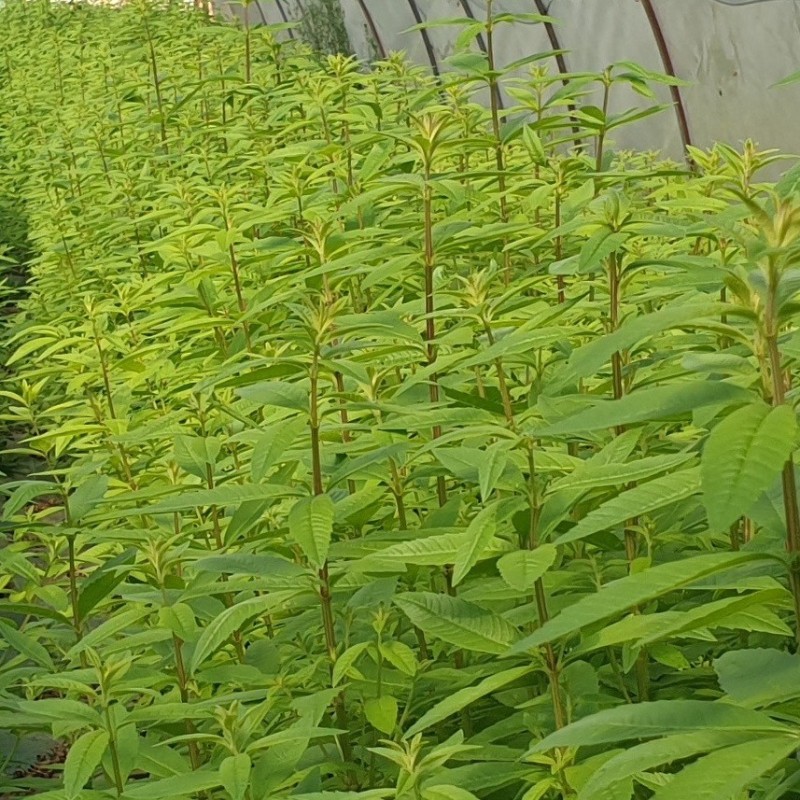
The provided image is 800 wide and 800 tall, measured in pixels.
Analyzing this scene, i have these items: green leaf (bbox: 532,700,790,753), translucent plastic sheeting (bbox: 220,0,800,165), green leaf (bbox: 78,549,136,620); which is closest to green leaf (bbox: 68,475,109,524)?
green leaf (bbox: 78,549,136,620)

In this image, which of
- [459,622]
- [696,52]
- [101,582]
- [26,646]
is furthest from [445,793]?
[696,52]

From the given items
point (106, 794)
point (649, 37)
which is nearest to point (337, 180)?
point (106, 794)

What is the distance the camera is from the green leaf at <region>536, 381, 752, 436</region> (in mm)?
1178

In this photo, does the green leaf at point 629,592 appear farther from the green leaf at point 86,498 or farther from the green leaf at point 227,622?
the green leaf at point 86,498

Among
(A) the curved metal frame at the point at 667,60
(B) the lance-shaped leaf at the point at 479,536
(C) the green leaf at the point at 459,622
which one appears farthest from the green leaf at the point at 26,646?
(A) the curved metal frame at the point at 667,60

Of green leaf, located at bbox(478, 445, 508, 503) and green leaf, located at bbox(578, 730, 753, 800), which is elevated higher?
green leaf, located at bbox(478, 445, 508, 503)

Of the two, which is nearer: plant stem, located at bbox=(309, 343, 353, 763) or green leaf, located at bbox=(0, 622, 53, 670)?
plant stem, located at bbox=(309, 343, 353, 763)

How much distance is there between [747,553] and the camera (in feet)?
3.85

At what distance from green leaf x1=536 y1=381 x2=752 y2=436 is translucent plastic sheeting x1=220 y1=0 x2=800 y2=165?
15.5 feet

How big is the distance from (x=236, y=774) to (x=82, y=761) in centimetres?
30

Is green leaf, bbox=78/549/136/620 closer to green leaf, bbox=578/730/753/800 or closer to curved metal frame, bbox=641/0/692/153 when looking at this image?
green leaf, bbox=578/730/753/800

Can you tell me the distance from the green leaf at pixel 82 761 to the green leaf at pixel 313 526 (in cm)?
41

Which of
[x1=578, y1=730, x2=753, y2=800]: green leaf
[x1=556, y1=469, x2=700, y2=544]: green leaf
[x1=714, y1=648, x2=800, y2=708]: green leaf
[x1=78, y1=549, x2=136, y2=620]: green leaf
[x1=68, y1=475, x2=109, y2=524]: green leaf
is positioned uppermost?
[x1=556, y1=469, x2=700, y2=544]: green leaf

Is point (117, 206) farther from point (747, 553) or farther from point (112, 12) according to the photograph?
point (112, 12)
